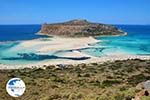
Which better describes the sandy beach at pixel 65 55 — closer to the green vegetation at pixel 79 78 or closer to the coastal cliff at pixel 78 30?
the green vegetation at pixel 79 78

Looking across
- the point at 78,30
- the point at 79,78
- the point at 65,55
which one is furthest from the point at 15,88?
the point at 78,30

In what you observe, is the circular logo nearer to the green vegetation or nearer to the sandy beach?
the green vegetation

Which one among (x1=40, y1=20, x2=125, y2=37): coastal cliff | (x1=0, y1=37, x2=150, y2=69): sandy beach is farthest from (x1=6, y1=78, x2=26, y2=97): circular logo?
(x1=40, y1=20, x2=125, y2=37): coastal cliff

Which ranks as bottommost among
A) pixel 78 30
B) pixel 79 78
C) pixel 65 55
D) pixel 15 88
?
pixel 65 55

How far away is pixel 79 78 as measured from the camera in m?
38.5

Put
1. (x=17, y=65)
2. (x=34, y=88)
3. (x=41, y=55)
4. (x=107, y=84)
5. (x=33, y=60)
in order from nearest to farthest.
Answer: (x=34, y=88), (x=107, y=84), (x=17, y=65), (x=33, y=60), (x=41, y=55)

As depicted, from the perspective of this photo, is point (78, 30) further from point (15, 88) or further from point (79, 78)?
point (15, 88)

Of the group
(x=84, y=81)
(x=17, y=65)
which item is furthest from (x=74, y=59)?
(x=84, y=81)

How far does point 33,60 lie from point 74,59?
7.01m

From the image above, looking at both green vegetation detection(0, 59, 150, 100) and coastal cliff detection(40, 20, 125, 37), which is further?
coastal cliff detection(40, 20, 125, 37)

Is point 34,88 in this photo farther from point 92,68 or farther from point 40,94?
point 92,68

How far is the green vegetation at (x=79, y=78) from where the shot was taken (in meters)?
27.3

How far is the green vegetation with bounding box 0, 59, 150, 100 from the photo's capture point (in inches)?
1074

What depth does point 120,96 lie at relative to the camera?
18562 mm
